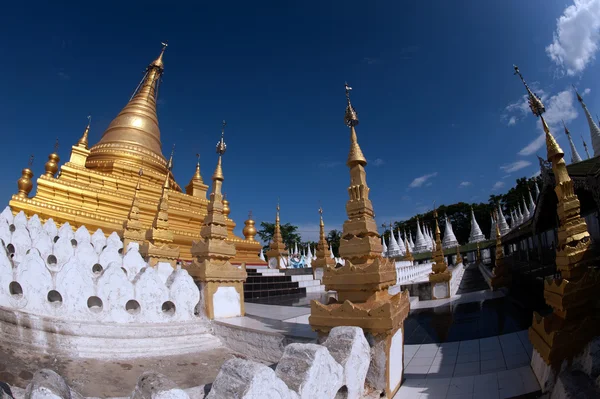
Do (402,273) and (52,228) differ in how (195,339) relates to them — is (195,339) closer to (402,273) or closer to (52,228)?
(52,228)

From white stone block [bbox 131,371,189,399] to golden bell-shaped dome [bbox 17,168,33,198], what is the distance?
685 inches

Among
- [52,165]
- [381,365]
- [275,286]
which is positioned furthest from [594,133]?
[52,165]

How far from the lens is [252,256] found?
16859 millimetres

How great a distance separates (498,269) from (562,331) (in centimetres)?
1143

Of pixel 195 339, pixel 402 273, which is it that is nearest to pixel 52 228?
pixel 195 339

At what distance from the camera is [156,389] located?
175cm

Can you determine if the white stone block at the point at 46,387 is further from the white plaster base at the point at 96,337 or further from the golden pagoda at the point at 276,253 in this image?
the golden pagoda at the point at 276,253

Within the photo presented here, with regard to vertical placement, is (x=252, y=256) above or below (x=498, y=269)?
above

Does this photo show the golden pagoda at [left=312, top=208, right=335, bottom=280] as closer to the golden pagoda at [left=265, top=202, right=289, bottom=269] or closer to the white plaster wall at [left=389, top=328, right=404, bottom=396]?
the golden pagoda at [left=265, top=202, right=289, bottom=269]

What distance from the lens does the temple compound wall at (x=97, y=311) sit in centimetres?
424

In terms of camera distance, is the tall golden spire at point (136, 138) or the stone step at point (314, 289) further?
the tall golden spire at point (136, 138)

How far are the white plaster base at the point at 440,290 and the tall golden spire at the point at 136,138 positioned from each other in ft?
54.1

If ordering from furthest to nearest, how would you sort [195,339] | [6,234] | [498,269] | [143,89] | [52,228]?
[143,89] → [498,269] → [52,228] → [6,234] → [195,339]

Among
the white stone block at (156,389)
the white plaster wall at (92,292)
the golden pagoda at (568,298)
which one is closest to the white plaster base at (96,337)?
the white plaster wall at (92,292)
